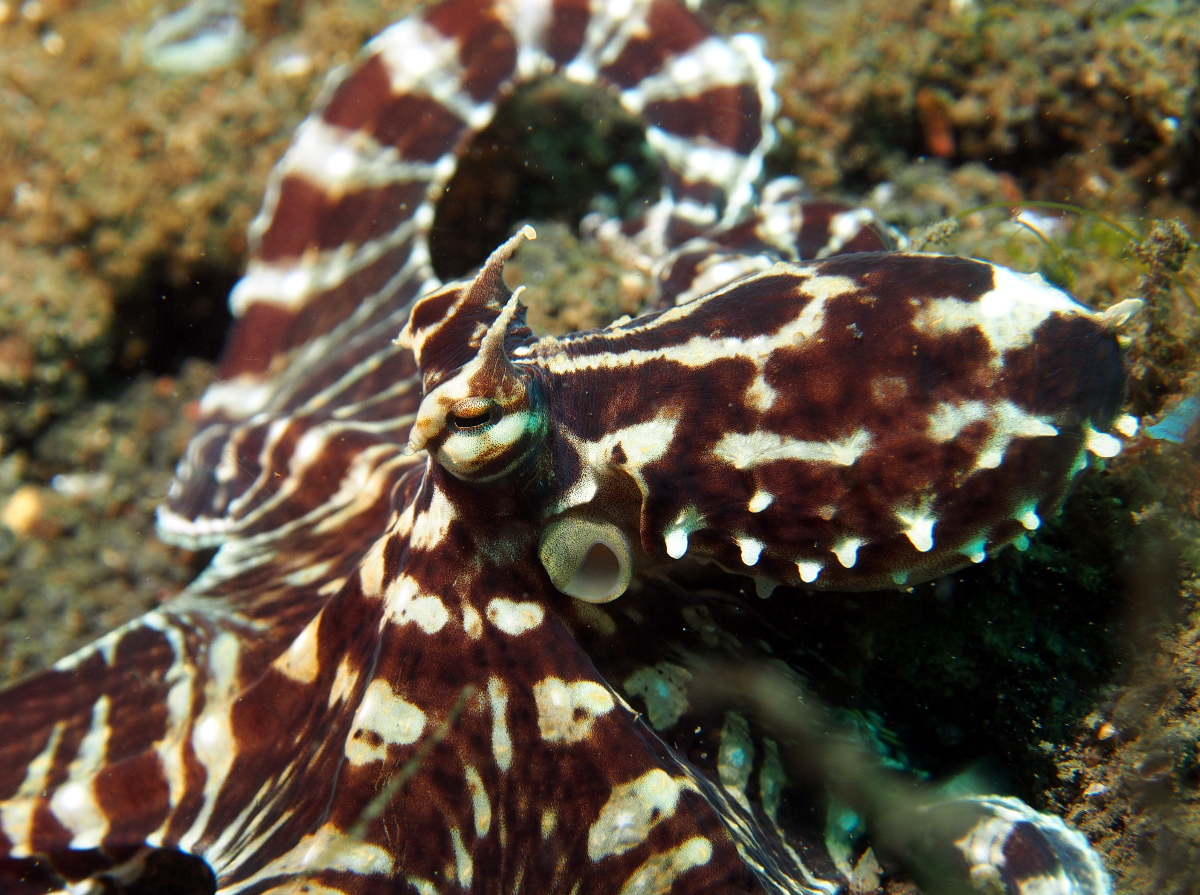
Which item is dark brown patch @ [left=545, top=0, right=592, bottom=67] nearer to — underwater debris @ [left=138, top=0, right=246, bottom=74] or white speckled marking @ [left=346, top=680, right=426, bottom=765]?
underwater debris @ [left=138, top=0, right=246, bottom=74]

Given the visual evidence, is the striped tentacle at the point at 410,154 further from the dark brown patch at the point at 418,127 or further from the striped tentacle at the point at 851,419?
the striped tentacle at the point at 851,419

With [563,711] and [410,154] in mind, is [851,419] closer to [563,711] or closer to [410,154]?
[563,711]

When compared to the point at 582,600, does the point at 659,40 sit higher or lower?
higher

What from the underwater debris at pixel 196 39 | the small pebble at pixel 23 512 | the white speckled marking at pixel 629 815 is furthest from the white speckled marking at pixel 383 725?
the underwater debris at pixel 196 39

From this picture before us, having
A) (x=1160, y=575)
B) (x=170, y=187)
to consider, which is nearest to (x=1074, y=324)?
(x=1160, y=575)

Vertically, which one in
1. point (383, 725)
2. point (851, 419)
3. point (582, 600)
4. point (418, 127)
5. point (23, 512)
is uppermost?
point (418, 127)

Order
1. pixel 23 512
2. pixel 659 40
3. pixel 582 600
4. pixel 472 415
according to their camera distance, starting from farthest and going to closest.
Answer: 1. pixel 23 512
2. pixel 659 40
3. pixel 582 600
4. pixel 472 415

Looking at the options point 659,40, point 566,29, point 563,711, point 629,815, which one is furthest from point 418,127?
point 629,815
